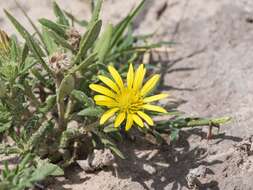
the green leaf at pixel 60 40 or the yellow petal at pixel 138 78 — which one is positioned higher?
the green leaf at pixel 60 40

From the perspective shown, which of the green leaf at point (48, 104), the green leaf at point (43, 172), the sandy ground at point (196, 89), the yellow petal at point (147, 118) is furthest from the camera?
the green leaf at point (48, 104)

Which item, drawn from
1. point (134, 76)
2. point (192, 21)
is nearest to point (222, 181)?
point (134, 76)

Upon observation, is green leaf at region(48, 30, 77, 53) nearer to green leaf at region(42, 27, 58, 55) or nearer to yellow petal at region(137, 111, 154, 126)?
→ green leaf at region(42, 27, 58, 55)

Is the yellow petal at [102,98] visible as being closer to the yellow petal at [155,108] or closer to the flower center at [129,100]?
the flower center at [129,100]

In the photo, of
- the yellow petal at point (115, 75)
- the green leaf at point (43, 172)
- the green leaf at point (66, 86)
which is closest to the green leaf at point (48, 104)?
the green leaf at point (66, 86)

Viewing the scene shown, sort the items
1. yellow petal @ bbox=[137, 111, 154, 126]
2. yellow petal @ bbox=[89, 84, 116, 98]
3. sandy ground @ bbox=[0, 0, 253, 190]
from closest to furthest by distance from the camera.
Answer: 1. yellow petal @ bbox=[137, 111, 154, 126]
2. yellow petal @ bbox=[89, 84, 116, 98]
3. sandy ground @ bbox=[0, 0, 253, 190]

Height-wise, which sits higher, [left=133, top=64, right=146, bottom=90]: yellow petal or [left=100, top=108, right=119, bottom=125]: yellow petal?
[left=133, top=64, right=146, bottom=90]: yellow petal

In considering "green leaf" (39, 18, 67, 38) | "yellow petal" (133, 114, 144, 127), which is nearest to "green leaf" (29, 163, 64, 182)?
"yellow petal" (133, 114, 144, 127)
